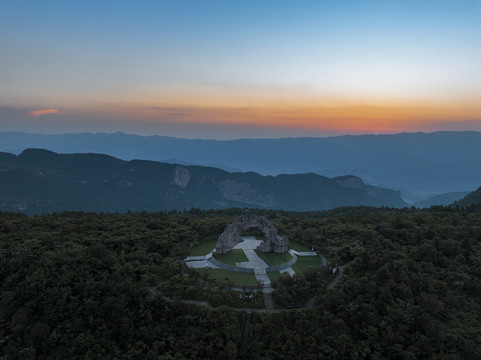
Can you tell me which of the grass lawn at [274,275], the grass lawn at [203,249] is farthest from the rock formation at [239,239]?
the grass lawn at [274,275]

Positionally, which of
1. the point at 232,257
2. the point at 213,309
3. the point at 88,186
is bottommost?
the point at 88,186

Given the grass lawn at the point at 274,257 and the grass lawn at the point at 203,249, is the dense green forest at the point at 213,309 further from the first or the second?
the grass lawn at the point at 274,257

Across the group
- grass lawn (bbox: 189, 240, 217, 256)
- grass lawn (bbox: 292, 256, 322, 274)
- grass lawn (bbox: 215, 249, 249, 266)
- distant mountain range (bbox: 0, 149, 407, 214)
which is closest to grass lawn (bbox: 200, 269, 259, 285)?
grass lawn (bbox: 215, 249, 249, 266)

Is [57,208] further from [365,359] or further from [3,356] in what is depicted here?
[365,359]

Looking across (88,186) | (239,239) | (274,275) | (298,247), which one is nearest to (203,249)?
(239,239)

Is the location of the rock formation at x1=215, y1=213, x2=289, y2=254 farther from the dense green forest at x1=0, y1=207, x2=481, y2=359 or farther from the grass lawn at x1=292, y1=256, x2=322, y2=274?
the dense green forest at x1=0, y1=207, x2=481, y2=359

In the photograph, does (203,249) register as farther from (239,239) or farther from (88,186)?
(88,186)

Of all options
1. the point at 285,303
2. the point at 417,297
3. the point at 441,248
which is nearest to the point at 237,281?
the point at 285,303
